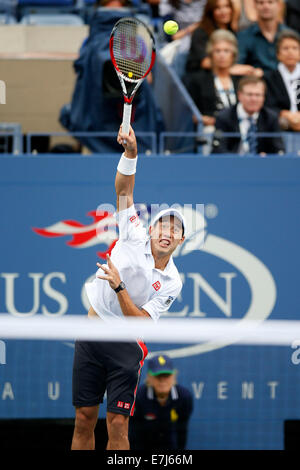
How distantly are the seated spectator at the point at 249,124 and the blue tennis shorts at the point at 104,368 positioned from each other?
8.54 ft

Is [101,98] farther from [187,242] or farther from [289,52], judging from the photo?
[289,52]

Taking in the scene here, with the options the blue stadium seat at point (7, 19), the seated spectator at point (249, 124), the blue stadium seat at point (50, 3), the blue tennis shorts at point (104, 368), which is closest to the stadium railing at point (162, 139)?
the seated spectator at point (249, 124)

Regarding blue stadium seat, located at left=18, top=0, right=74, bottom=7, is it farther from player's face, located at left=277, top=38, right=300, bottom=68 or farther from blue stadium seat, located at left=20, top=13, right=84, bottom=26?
player's face, located at left=277, top=38, right=300, bottom=68

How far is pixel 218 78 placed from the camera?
805 centimetres

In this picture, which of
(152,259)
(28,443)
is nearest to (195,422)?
(28,443)

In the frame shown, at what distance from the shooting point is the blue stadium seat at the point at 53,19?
10086 mm

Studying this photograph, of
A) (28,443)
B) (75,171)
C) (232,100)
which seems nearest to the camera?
(28,443)

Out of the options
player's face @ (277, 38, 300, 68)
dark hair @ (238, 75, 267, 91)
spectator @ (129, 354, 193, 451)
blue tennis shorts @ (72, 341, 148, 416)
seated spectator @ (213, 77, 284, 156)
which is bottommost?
spectator @ (129, 354, 193, 451)

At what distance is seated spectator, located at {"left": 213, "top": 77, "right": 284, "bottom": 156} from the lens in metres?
7.69

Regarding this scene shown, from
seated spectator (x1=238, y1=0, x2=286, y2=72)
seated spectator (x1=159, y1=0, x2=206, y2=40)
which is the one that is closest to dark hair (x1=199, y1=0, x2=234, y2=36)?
seated spectator (x1=238, y1=0, x2=286, y2=72)

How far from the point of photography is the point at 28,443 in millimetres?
6871

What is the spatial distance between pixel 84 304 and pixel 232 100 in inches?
86.9

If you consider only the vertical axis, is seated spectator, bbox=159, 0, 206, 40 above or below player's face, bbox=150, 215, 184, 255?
above

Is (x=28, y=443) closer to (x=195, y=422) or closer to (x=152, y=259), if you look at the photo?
(x=195, y=422)
